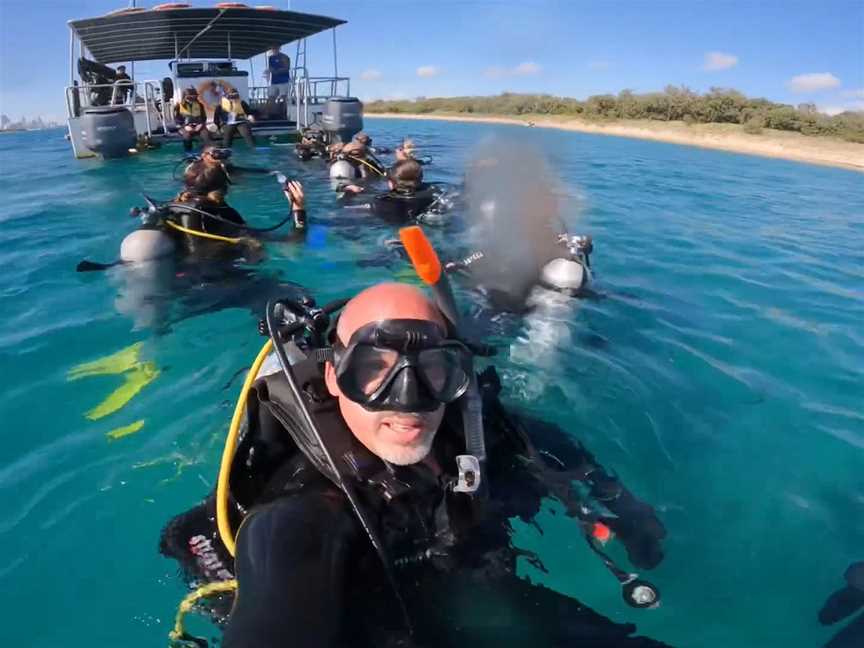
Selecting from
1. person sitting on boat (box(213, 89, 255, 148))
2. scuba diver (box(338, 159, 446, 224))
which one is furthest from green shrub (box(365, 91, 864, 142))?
scuba diver (box(338, 159, 446, 224))

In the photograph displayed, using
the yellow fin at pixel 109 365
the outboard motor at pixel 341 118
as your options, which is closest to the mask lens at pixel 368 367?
the yellow fin at pixel 109 365

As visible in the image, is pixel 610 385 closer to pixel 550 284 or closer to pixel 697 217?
pixel 550 284

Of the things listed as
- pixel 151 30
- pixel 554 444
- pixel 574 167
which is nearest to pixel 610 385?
pixel 554 444

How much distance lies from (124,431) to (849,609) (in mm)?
4442

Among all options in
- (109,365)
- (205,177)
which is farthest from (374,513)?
(205,177)

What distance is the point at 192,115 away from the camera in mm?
18391

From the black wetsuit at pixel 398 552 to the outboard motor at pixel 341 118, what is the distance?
19113 millimetres

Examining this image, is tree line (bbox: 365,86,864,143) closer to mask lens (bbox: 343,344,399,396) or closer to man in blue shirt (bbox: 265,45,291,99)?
man in blue shirt (bbox: 265,45,291,99)

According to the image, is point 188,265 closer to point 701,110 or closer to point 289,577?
point 289,577

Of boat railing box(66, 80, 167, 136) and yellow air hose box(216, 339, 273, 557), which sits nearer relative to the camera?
yellow air hose box(216, 339, 273, 557)

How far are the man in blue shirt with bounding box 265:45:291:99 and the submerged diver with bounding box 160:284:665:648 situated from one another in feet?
78.7

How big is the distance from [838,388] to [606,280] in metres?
3.18

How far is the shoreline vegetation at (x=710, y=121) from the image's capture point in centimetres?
2824

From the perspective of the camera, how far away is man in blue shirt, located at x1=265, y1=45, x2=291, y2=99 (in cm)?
2361
